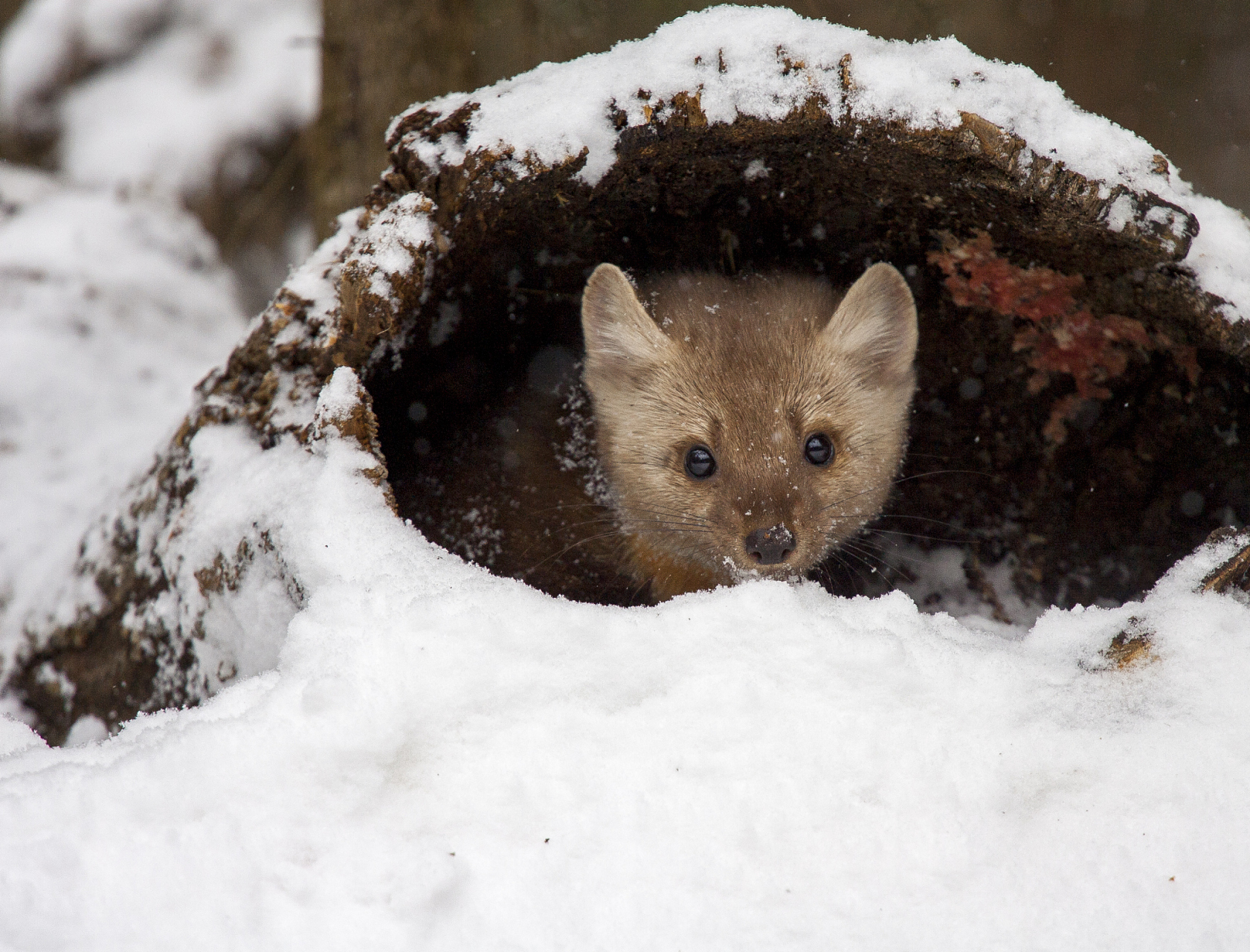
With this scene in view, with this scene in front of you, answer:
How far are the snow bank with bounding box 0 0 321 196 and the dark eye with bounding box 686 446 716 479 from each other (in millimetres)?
5219

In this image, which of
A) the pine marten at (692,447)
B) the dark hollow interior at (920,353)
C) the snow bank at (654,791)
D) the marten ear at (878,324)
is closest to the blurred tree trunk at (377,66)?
the dark hollow interior at (920,353)

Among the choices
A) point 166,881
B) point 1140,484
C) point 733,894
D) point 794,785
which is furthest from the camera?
point 1140,484

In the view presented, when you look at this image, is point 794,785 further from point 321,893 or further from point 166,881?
point 166,881

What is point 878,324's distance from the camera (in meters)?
3.40

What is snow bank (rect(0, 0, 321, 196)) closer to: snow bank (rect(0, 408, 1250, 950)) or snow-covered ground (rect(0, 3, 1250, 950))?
snow-covered ground (rect(0, 3, 1250, 950))

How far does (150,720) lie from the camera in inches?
80.6

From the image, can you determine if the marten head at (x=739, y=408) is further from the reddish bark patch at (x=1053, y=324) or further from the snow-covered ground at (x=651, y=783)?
the snow-covered ground at (x=651, y=783)

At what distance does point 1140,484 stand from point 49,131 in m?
7.82

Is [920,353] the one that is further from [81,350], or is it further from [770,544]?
[81,350]

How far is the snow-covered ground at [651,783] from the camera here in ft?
5.33

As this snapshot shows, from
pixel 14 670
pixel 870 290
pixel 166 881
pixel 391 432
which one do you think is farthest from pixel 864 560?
pixel 14 670

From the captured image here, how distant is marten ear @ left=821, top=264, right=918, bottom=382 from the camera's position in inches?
130

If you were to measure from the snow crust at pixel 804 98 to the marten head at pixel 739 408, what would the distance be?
540 mm

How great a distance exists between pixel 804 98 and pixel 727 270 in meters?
1.13
